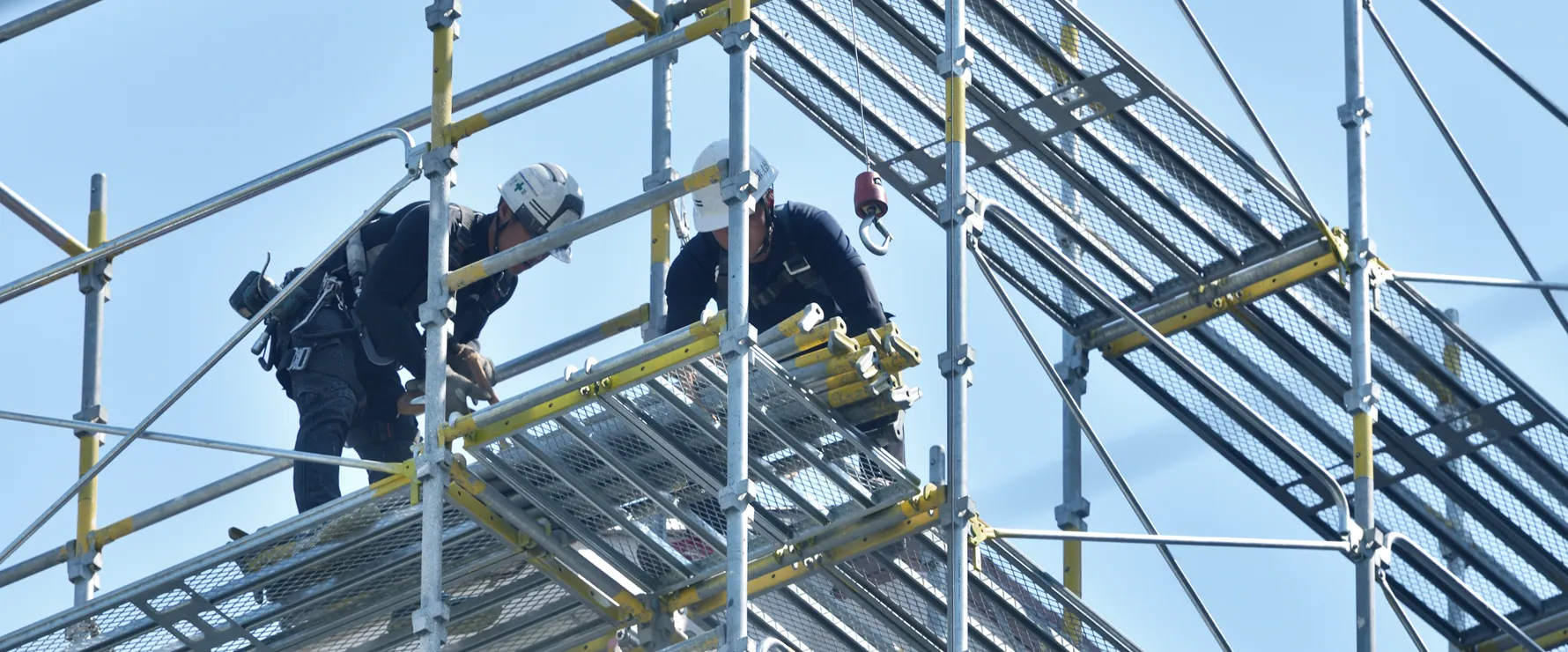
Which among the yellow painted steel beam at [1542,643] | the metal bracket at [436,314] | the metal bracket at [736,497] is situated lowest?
the metal bracket at [736,497]

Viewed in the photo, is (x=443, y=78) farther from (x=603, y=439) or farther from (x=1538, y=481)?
(x=1538, y=481)

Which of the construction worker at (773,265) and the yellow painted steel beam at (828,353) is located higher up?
the construction worker at (773,265)

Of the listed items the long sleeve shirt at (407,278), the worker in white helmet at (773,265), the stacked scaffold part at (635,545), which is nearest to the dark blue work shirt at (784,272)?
the worker in white helmet at (773,265)

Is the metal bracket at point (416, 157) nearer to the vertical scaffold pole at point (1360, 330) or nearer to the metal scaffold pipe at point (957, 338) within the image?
the metal scaffold pipe at point (957, 338)

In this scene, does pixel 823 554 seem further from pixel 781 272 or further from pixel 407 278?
pixel 407 278

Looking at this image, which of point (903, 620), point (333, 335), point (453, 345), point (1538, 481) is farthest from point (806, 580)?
point (1538, 481)

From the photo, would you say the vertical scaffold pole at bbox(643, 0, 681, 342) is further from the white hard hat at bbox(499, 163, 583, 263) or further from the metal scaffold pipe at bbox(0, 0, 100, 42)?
the metal scaffold pipe at bbox(0, 0, 100, 42)

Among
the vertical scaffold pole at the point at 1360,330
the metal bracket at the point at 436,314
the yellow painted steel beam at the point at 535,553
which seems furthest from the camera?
the vertical scaffold pole at the point at 1360,330

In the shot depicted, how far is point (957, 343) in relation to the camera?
39.6ft

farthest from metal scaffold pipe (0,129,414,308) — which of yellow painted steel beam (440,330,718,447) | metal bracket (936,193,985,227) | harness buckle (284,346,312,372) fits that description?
metal bracket (936,193,985,227)

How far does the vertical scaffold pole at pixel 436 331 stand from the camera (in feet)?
38.8

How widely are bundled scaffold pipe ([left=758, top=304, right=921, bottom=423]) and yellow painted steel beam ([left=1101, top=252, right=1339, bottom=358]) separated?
8.76 feet

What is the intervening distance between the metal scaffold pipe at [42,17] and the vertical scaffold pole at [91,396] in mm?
1035

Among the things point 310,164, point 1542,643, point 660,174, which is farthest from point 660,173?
point 1542,643
